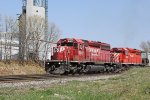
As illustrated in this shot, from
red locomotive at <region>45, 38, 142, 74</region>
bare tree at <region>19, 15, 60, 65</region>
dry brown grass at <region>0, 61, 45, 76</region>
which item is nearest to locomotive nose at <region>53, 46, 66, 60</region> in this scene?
red locomotive at <region>45, 38, 142, 74</region>

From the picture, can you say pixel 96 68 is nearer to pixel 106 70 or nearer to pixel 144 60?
pixel 106 70

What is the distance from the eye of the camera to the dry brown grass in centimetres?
3488

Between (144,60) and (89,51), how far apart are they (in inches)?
1131

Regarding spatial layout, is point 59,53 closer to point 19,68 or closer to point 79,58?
point 79,58

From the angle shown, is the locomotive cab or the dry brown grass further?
the dry brown grass

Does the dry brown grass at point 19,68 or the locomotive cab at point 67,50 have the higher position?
the locomotive cab at point 67,50

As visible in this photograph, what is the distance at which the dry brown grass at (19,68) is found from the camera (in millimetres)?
34875

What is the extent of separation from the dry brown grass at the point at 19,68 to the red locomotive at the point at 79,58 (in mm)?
6459

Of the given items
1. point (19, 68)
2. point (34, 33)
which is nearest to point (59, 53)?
point (19, 68)

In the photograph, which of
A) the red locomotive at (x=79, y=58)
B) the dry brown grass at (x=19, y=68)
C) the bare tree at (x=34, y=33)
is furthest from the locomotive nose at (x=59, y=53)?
the bare tree at (x=34, y=33)

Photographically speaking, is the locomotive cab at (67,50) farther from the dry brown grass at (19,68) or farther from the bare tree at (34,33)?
the bare tree at (34,33)

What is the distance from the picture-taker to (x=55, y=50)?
30328 mm

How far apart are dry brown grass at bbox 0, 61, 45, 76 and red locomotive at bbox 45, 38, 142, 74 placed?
21.2 ft

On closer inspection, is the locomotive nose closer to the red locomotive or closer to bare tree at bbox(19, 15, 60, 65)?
the red locomotive
